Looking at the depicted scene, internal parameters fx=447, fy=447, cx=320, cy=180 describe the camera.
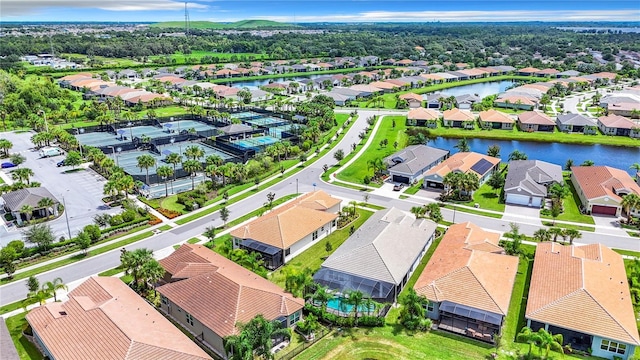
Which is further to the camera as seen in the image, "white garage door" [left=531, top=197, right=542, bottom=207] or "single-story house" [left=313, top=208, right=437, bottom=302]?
"white garage door" [left=531, top=197, right=542, bottom=207]

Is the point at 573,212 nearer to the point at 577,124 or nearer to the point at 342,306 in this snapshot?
the point at 342,306

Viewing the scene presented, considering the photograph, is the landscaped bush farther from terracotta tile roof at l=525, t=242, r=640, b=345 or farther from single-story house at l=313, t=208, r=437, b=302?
terracotta tile roof at l=525, t=242, r=640, b=345

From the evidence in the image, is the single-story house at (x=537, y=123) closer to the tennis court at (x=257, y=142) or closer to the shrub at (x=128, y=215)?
the tennis court at (x=257, y=142)

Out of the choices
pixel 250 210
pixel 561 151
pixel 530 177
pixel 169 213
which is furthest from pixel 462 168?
pixel 169 213

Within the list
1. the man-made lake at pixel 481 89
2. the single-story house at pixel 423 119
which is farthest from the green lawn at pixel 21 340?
the man-made lake at pixel 481 89

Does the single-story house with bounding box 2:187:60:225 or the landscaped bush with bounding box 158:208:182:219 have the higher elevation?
the single-story house with bounding box 2:187:60:225

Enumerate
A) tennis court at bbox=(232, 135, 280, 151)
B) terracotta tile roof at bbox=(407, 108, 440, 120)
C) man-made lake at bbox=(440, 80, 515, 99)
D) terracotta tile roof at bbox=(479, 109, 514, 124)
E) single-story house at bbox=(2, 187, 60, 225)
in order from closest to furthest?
1. single-story house at bbox=(2, 187, 60, 225)
2. tennis court at bbox=(232, 135, 280, 151)
3. terracotta tile roof at bbox=(479, 109, 514, 124)
4. terracotta tile roof at bbox=(407, 108, 440, 120)
5. man-made lake at bbox=(440, 80, 515, 99)

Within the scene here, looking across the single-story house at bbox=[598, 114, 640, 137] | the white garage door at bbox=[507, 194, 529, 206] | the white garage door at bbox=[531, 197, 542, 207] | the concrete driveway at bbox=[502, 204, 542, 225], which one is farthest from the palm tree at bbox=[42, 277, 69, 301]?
the single-story house at bbox=[598, 114, 640, 137]

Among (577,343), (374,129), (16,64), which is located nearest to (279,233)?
(577,343)
